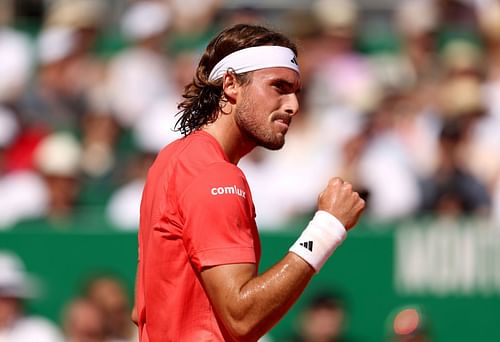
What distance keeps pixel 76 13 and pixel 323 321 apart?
4.46m

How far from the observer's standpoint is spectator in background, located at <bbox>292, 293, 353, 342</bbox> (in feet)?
25.9

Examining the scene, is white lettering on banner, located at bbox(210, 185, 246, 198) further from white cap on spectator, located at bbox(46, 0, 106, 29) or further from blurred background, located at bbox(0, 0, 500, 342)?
white cap on spectator, located at bbox(46, 0, 106, 29)

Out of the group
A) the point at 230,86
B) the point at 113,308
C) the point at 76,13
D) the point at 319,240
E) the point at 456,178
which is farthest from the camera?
the point at 76,13

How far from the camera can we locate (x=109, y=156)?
969 cm

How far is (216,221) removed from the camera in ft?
13.0

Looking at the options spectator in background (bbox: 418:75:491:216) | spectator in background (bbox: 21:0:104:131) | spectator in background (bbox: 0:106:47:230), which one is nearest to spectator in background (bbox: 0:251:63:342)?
spectator in background (bbox: 0:106:47:230)

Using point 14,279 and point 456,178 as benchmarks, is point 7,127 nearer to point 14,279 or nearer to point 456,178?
point 14,279

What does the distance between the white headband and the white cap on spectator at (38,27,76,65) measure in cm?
645

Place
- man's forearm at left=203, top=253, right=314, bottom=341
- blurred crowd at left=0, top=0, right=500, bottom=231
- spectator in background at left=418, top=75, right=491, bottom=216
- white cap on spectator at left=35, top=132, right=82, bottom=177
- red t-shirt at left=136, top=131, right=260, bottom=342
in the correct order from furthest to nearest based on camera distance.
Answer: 1. white cap on spectator at left=35, top=132, right=82, bottom=177
2. blurred crowd at left=0, top=0, right=500, bottom=231
3. spectator in background at left=418, top=75, right=491, bottom=216
4. red t-shirt at left=136, top=131, right=260, bottom=342
5. man's forearm at left=203, top=253, right=314, bottom=341

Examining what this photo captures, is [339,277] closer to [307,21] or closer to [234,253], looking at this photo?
[307,21]

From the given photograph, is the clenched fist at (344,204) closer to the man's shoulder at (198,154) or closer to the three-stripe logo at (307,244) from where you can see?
the three-stripe logo at (307,244)

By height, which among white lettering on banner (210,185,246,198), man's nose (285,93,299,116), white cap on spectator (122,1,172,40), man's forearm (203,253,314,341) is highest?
white cap on spectator (122,1,172,40)

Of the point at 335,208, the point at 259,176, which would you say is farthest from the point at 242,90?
the point at 259,176

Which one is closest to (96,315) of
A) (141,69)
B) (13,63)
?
(141,69)
